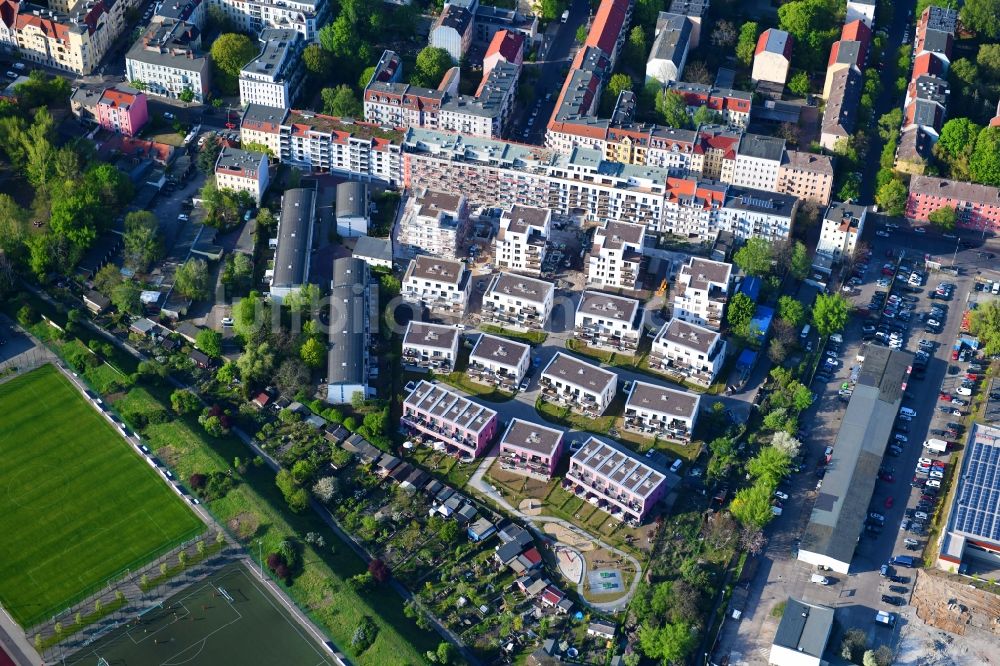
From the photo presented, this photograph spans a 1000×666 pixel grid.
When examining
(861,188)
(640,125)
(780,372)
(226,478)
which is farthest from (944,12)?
(226,478)

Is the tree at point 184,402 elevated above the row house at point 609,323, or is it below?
below

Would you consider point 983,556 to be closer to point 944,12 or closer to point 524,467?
point 524,467

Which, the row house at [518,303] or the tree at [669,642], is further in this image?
the row house at [518,303]

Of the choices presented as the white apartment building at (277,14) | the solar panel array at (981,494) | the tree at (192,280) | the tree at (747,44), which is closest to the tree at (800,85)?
the tree at (747,44)

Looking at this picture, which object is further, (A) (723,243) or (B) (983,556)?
(A) (723,243)

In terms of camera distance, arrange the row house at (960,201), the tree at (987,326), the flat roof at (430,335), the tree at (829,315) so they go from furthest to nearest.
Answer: the row house at (960,201)
the tree at (829,315)
the tree at (987,326)
the flat roof at (430,335)

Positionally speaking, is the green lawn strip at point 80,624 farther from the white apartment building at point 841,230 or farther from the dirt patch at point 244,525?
the white apartment building at point 841,230

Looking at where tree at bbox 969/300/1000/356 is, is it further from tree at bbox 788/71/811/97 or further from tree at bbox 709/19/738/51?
tree at bbox 709/19/738/51

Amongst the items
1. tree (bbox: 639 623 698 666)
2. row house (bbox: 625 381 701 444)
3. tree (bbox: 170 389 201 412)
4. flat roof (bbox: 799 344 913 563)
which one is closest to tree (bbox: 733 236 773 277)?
flat roof (bbox: 799 344 913 563)
